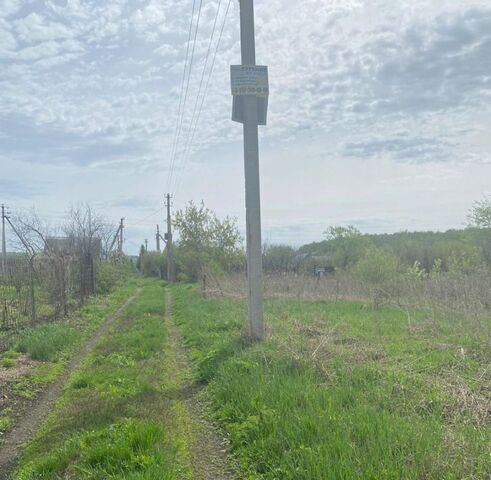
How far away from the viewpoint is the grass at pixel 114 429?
416 cm

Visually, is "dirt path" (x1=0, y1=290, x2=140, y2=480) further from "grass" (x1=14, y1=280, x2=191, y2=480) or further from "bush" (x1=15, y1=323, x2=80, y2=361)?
"bush" (x1=15, y1=323, x2=80, y2=361)

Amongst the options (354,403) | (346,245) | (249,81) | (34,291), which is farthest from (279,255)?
(354,403)

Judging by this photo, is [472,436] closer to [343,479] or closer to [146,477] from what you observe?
[343,479]

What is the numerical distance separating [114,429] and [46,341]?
5942mm

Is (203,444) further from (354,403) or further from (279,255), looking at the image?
(279,255)

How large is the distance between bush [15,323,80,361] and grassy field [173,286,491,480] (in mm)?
3045

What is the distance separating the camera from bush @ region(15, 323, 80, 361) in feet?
31.2

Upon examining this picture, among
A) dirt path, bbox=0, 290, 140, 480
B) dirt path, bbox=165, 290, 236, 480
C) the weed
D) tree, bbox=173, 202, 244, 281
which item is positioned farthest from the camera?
tree, bbox=173, 202, 244, 281

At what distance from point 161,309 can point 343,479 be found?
50.6ft

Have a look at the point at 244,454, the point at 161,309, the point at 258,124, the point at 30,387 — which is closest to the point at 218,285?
the point at 161,309

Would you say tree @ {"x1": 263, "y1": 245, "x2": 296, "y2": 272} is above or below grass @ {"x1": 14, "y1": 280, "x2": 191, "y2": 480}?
above

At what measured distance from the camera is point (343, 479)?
3.43m

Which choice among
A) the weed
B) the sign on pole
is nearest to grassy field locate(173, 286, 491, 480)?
the weed

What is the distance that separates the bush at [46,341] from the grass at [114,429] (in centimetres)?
121
